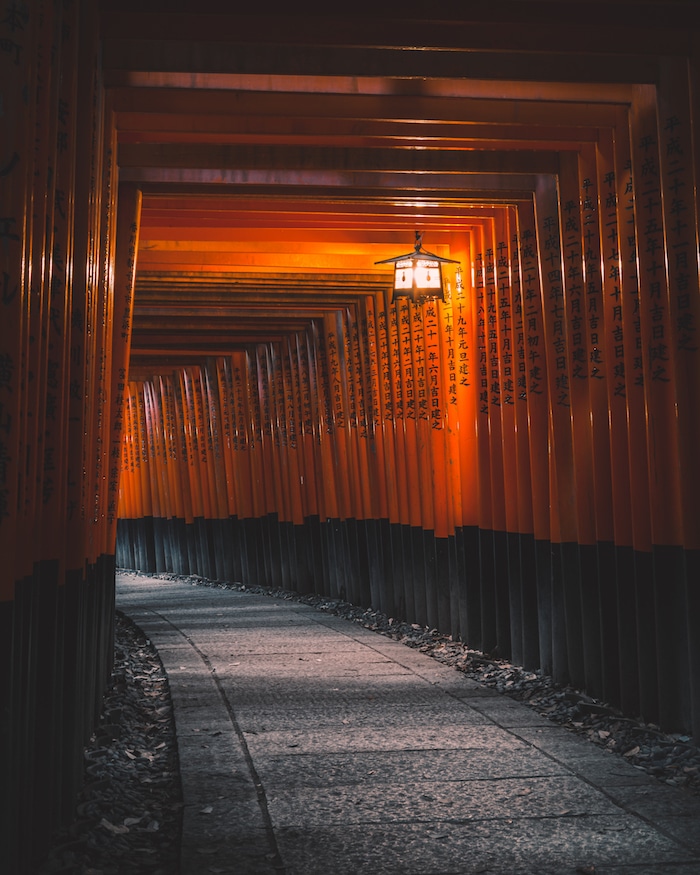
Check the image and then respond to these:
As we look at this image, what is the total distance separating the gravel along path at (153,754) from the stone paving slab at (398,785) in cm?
13

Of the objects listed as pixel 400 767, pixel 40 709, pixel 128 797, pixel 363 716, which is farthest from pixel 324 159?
pixel 40 709

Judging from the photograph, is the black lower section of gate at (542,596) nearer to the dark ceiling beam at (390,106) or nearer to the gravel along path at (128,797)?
the gravel along path at (128,797)

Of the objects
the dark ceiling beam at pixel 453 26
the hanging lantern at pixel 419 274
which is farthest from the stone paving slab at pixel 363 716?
the dark ceiling beam at pixel 453 26

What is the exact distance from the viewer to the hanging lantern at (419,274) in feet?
30.3

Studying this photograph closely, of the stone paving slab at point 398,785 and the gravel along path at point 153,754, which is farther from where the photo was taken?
the gravel along path at point 153,754

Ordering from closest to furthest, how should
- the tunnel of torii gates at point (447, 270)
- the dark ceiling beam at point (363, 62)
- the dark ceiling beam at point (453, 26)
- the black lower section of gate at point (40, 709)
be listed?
the black lower section of gate at point (40, 709) < the tunnel of torii gates at point (447, 270) < the dark ceiling beam at point (453, 26) < the dark ceiling beam at point (363, 62)

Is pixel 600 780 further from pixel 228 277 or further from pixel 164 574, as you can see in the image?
pixel 164 574

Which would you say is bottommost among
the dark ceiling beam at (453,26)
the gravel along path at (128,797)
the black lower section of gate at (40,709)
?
the gravel along path at (128,797)

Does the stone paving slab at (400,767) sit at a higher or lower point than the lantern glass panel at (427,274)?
lower

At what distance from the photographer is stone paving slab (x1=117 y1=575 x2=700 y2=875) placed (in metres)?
4.37

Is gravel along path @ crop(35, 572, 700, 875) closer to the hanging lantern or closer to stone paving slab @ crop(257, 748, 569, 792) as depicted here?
stone paving slab @ crop(257, 748, 569, 792)

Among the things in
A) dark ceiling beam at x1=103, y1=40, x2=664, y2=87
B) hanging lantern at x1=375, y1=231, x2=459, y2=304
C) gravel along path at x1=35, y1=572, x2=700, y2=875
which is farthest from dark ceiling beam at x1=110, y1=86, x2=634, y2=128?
gravel along path at x1=35, y1=572, x2=700, y2=875

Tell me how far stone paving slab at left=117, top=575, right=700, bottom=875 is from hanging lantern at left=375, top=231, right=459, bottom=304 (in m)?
3.06

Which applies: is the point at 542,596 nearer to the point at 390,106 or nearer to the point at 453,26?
the point at 390,106
